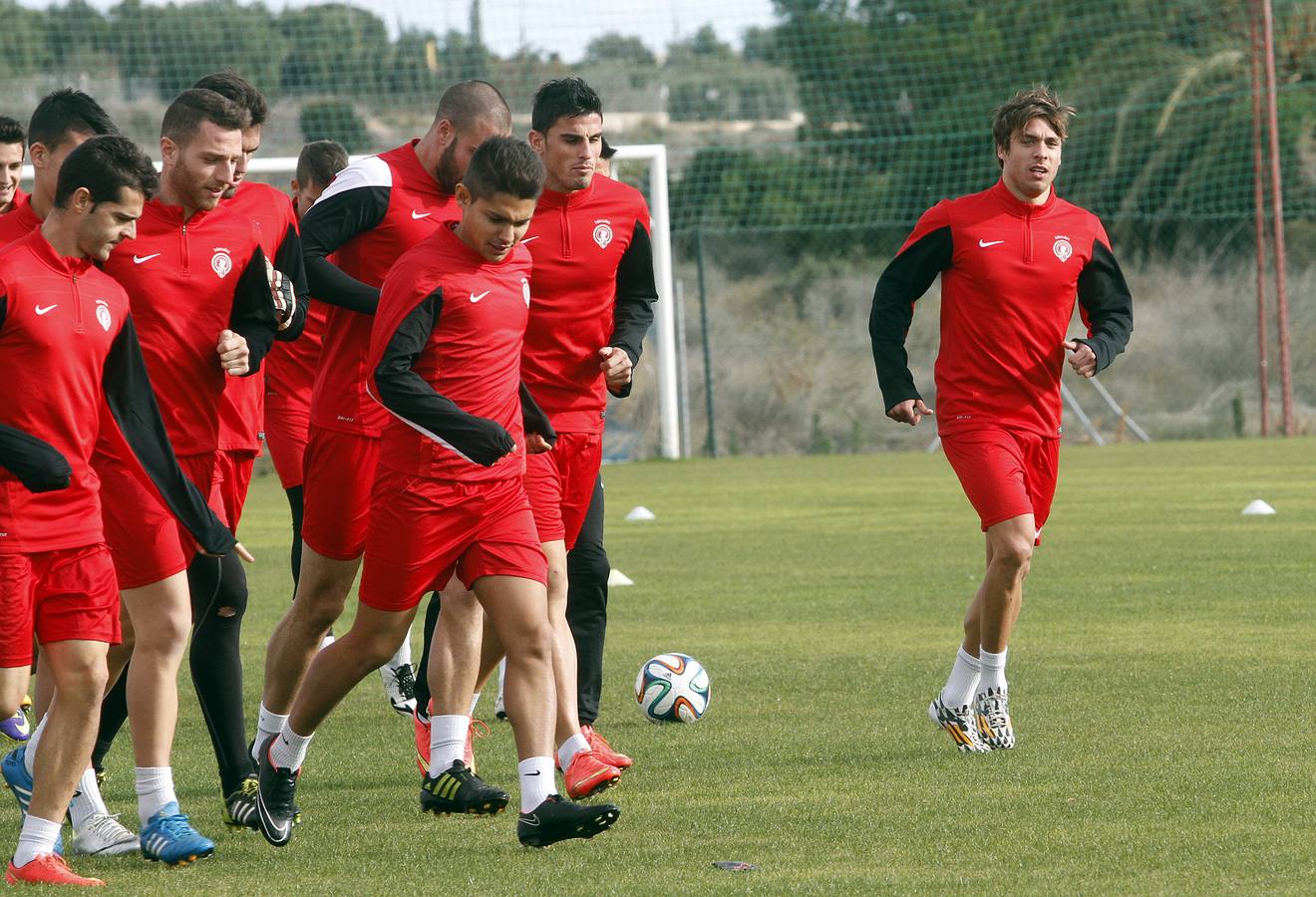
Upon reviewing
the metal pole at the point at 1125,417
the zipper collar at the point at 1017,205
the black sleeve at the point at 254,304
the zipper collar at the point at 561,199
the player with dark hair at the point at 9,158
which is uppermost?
the player with dark hair at the point at 9,158

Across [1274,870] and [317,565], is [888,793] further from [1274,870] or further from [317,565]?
[317,565]

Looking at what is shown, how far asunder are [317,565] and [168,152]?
1.38 meters

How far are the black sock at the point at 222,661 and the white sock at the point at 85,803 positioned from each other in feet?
1.37

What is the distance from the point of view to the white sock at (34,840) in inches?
187

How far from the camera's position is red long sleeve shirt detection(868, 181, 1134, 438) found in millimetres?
6738

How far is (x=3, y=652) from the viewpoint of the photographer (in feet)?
15.2

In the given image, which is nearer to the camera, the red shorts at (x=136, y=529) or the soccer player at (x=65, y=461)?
the soccer player at (x=65, y=461)

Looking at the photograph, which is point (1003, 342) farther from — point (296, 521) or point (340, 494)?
point (296, 521)

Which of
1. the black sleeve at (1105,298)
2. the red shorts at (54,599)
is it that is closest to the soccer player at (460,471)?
the red shorts at (54,599)

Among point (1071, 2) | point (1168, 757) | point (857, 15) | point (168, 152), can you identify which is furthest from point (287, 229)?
point (857, 15)

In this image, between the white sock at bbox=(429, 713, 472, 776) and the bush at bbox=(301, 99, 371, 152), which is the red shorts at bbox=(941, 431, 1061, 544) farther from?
the bush at bbox=(301, 99, 371, 152)

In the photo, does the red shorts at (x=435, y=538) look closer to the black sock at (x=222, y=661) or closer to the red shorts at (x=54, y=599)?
the black sock at (x=222, y=661)

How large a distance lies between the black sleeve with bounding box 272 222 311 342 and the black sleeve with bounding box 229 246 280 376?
0.19 meters

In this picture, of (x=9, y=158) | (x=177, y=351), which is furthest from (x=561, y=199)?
(x=9, y=158)
